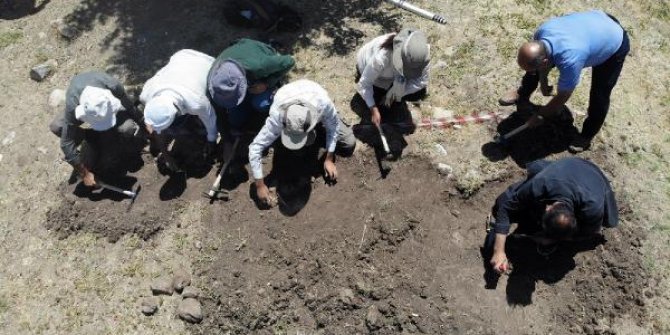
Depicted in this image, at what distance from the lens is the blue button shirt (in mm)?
4422

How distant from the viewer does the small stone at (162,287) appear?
16.1ft

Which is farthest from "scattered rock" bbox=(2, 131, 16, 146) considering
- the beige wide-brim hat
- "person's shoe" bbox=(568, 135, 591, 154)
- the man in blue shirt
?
"person's shoe" bbox=(568, 135, 591, 154)

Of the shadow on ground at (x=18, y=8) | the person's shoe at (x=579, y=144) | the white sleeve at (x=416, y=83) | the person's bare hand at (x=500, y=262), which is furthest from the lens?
the shadow on ground at (x=18, y=8)

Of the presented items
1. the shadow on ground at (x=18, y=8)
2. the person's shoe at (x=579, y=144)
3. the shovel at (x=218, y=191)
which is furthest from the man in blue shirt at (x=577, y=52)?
the shadow on ground at (x=18, y=8)

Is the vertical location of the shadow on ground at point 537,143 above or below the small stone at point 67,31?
above

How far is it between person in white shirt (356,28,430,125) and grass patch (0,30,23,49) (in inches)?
198

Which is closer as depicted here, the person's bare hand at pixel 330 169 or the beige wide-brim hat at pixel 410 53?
the beige wide-brim hat at pixel 410 53

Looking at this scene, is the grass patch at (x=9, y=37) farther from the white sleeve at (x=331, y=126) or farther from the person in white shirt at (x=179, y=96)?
the white sleeve at (x=331, y=126)

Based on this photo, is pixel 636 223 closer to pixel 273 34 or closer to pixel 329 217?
pixel 329 217

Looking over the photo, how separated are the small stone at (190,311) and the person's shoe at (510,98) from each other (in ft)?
13.5

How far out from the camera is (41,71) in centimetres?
651

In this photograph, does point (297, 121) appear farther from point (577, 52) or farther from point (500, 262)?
point (577, 52)

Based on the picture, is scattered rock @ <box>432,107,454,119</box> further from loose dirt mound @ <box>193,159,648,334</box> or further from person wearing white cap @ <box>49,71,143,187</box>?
person wearing white cap @ <box>49,71,143,187</box>

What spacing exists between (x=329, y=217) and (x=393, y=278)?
3.07 feet
